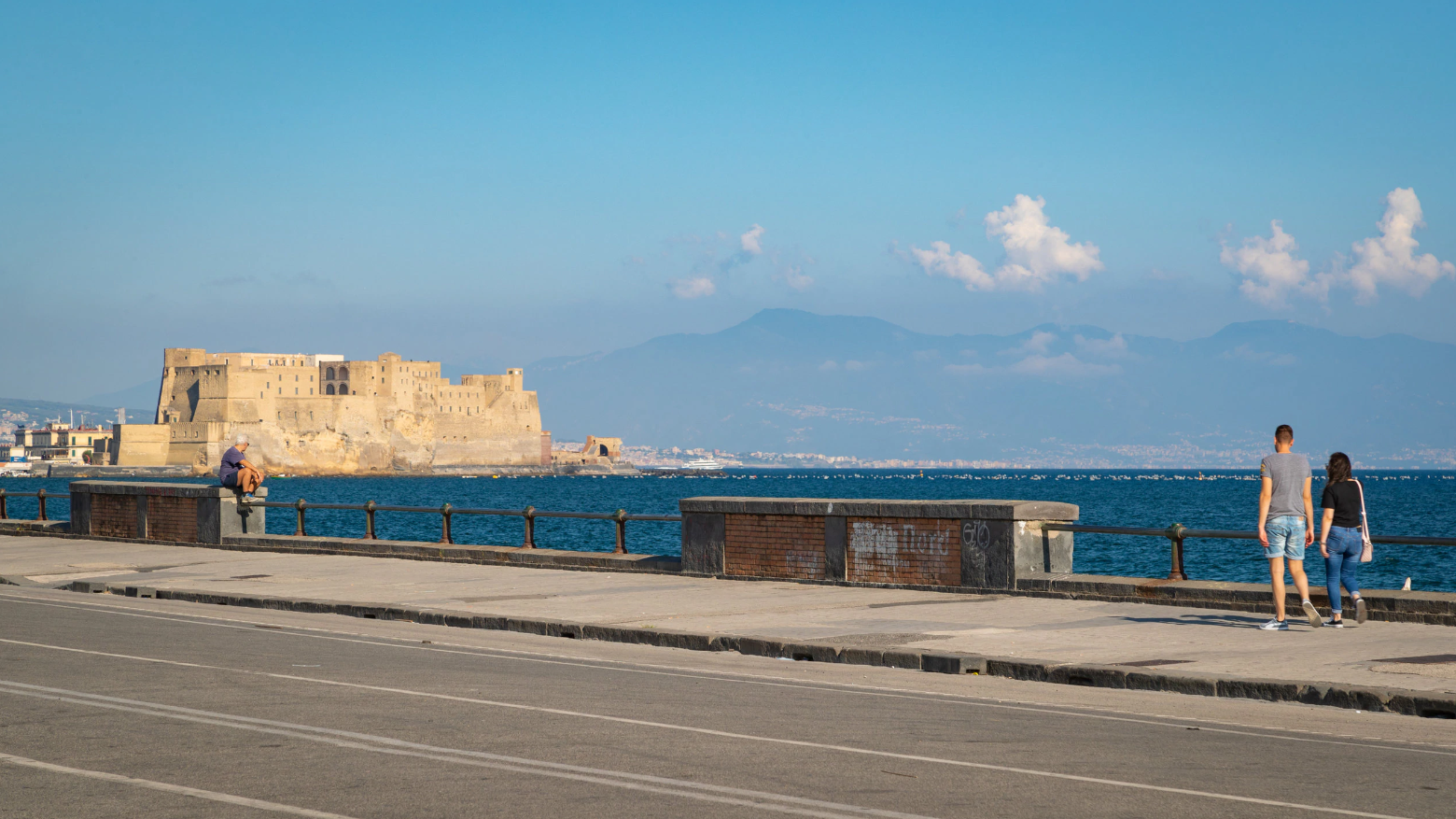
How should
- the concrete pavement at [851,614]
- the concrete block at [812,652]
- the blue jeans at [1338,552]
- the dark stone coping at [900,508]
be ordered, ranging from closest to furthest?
the concrete pavement at [851,614] < the concrete block at [812,652] < the blue jeans at [1338,552] < the dark stone coping at [900,508]

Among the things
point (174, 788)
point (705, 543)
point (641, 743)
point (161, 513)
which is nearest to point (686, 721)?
point (641, 743)

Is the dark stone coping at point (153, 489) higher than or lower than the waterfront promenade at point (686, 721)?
higher

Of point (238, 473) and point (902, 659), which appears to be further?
point (238, 473)

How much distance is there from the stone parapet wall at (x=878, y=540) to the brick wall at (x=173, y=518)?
40.7 feet

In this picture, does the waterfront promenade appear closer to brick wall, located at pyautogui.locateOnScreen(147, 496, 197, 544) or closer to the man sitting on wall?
the man sitting on wall

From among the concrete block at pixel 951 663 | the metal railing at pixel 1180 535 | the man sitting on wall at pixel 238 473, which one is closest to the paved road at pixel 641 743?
the concrete block at pixel 951 663

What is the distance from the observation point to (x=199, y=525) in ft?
94.9

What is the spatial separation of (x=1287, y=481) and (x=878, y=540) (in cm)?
619

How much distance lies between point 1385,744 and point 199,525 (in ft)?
80.3

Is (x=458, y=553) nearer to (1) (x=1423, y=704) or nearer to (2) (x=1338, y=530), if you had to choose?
(2) (x=1338, y=530)

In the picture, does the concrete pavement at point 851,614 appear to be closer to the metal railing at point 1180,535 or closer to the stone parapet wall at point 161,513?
the metal railing at point 1180,535

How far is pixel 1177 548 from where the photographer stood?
16953 mm

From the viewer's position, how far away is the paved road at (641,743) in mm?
7168

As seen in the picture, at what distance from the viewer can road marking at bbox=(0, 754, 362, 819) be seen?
6.83 m
